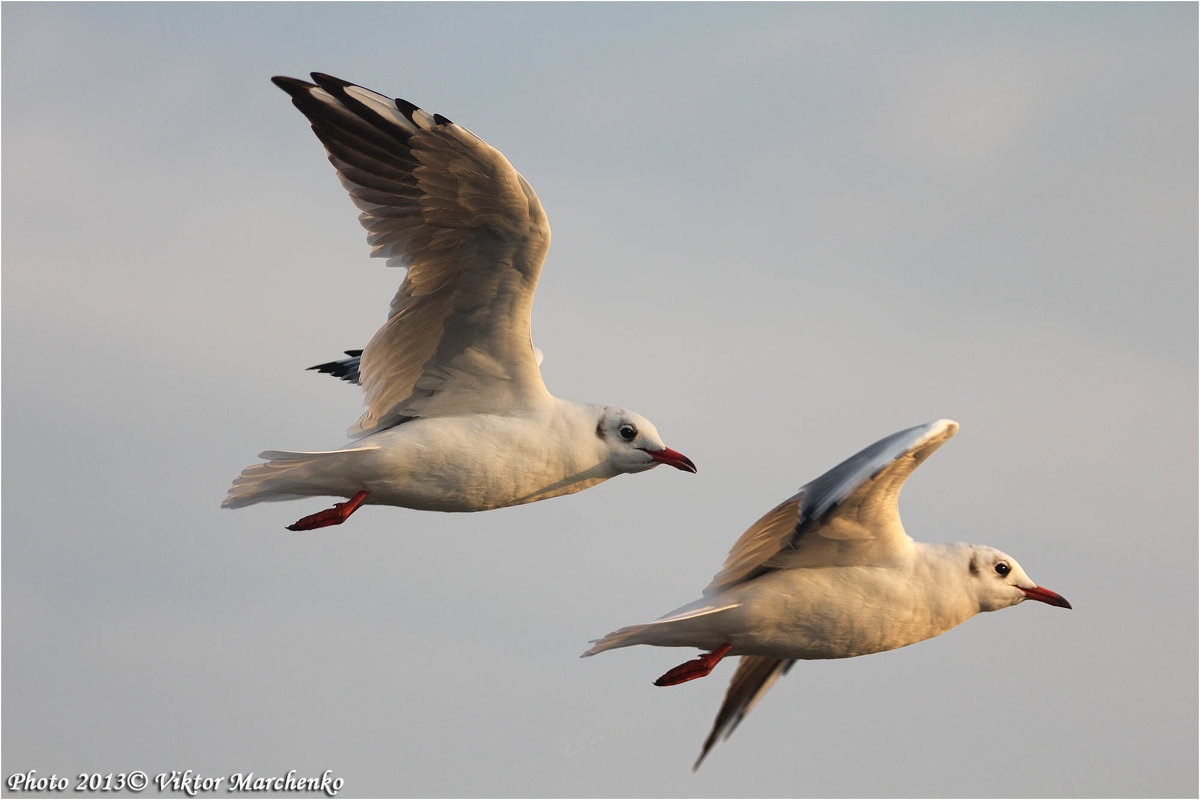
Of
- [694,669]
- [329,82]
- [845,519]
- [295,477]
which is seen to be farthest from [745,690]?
[329,82]

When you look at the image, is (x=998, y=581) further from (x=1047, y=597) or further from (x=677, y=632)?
(x=677, y=632)

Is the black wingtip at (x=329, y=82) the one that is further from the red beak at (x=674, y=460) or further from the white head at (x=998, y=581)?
the white head at (x=998, y=581)

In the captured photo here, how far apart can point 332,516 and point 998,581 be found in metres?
4.72

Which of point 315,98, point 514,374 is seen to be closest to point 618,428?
point 514,374

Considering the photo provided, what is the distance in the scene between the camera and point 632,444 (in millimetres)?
13977

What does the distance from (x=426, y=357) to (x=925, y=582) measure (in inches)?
151

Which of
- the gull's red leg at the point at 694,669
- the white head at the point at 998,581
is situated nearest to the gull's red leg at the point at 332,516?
the gull's red leg at the point at 694,669

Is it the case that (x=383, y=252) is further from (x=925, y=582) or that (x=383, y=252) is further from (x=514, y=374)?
(x=925, y=582)

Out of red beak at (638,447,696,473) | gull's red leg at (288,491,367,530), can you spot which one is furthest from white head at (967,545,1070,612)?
gull's red leg at (288,491,367,530)

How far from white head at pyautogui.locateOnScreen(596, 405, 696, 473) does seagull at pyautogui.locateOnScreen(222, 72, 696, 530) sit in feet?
0.03

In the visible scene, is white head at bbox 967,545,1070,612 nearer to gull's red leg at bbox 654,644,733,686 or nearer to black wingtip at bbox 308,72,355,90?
gull's red leg at bbox 654,644,733,686

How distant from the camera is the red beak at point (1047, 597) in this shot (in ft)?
45.6

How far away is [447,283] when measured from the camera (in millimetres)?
13398

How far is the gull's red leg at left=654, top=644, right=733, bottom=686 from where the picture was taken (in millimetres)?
13406
